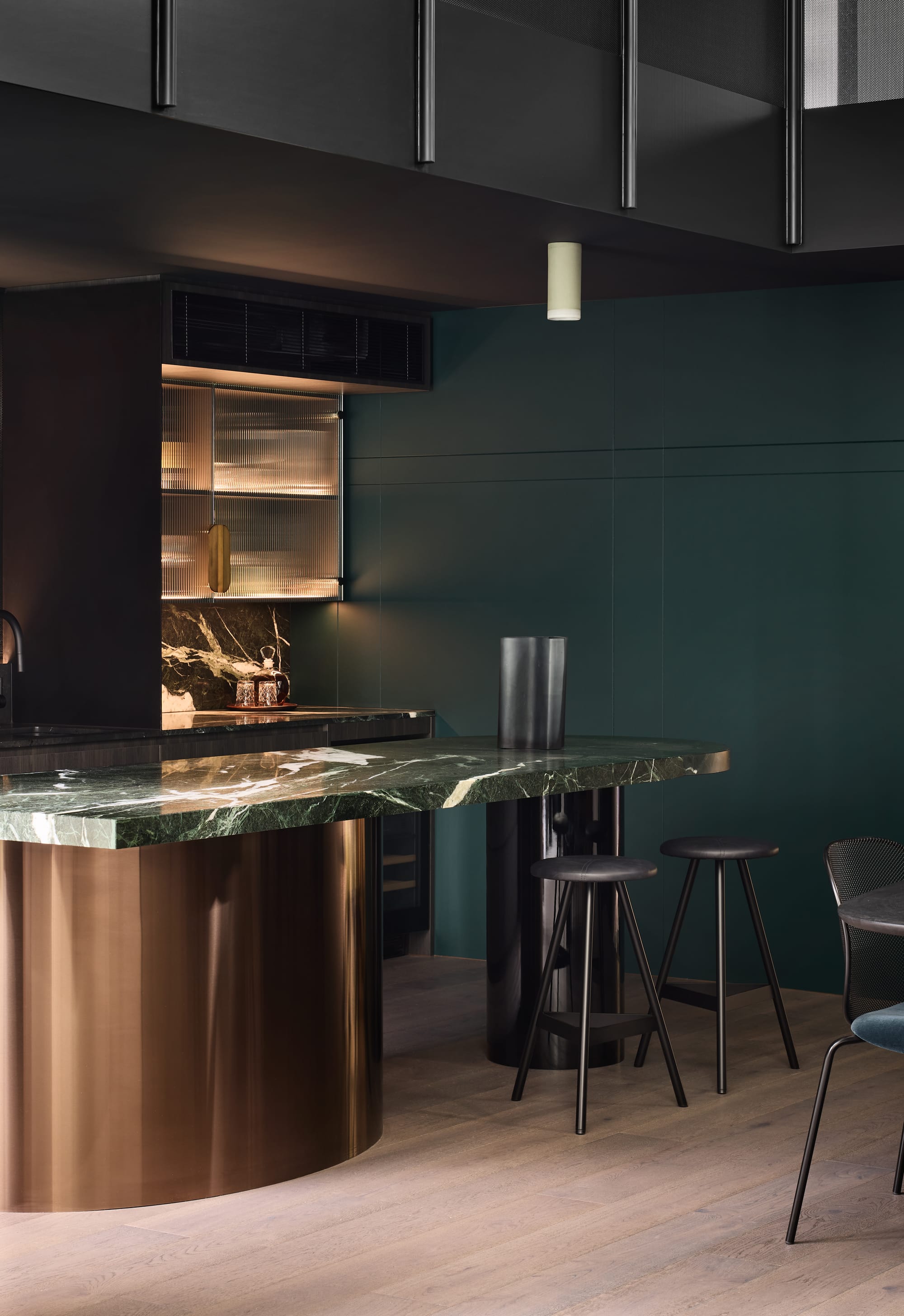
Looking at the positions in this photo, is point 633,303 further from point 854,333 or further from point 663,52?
point 663,52

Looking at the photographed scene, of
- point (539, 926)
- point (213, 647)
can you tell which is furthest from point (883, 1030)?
point (213, 647)

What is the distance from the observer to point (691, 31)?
18.4 ft

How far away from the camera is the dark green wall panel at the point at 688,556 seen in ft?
21.9

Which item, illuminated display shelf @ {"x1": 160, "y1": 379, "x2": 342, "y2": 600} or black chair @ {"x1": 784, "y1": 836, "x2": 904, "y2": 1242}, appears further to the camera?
illuminated display shelf @ {"x1": 160, "y1": 379, "x2": 342, "y2": 600}

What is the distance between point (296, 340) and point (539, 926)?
3.05 meters

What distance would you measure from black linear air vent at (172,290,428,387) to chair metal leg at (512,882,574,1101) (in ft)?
9.49

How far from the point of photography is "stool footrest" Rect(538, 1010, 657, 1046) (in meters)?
4.95

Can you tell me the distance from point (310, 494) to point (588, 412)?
141 cm

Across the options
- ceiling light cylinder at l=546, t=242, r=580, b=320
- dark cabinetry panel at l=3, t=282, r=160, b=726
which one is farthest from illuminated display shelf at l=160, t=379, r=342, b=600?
ceiling light cylinder at l=546, t=242, r=580, b=320

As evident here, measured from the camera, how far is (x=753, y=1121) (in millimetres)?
4844

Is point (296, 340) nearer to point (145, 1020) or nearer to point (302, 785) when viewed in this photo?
point (302, 785)

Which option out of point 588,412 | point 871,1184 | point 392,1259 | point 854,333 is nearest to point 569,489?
point 588,412

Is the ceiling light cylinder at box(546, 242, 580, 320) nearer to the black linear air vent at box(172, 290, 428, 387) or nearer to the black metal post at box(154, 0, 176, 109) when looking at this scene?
the black linear air vent at box(172, 290, 428, 387)

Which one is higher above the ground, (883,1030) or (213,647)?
(213,647)
